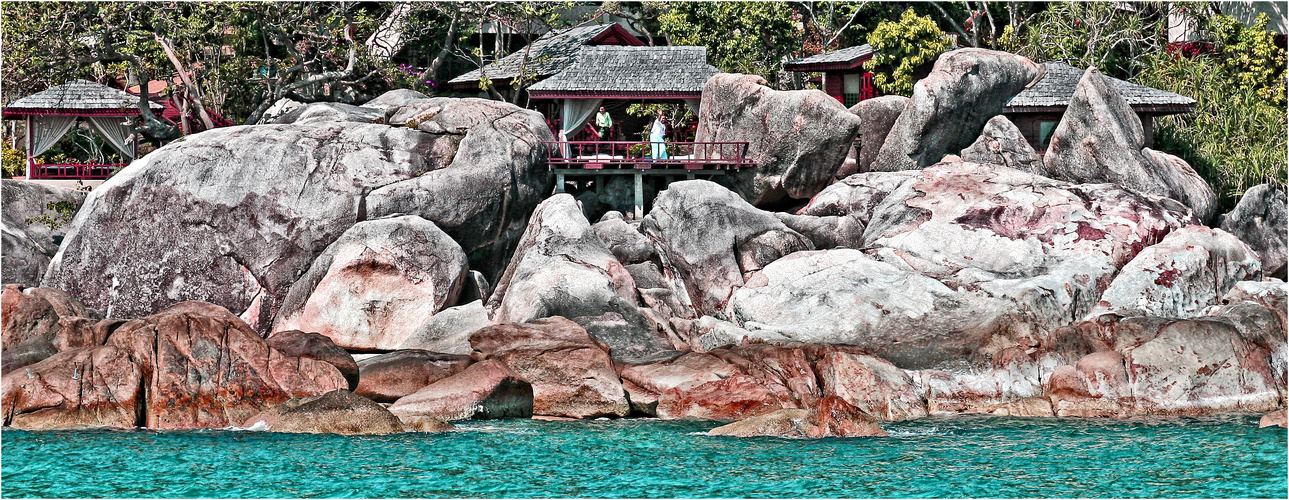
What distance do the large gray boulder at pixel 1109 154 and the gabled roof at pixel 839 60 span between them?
21.7ft

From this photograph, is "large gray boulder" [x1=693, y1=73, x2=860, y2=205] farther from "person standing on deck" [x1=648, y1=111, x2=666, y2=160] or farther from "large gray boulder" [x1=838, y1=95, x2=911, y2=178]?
"large gray boulder" [x1=838, y1=95, x2=911, y2=178]

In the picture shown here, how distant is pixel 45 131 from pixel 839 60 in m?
22.9

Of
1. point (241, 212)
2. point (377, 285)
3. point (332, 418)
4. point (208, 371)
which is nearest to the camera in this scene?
point (332, 418)

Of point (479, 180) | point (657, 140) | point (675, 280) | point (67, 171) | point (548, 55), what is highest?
point (548, 55)

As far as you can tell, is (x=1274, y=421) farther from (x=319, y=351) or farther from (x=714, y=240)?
(x=319, y=351)

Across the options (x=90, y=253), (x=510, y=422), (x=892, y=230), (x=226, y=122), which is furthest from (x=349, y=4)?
(x=510, y=422)

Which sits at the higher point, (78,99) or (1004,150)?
(78,99)

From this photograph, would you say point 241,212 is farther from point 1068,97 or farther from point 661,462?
point 1068,97

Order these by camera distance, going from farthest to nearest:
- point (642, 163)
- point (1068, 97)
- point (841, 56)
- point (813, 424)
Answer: point (841, 56), point (1068, 97), point (642, 163), point (813, 424)

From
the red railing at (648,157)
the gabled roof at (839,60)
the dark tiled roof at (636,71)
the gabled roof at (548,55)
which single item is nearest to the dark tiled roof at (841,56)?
the gabled roof at (839,60)

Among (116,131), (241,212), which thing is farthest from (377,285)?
(116,131)

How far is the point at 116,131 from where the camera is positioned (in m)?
37.8

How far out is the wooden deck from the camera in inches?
1384

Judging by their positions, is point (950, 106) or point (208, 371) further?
point (950, 106)
